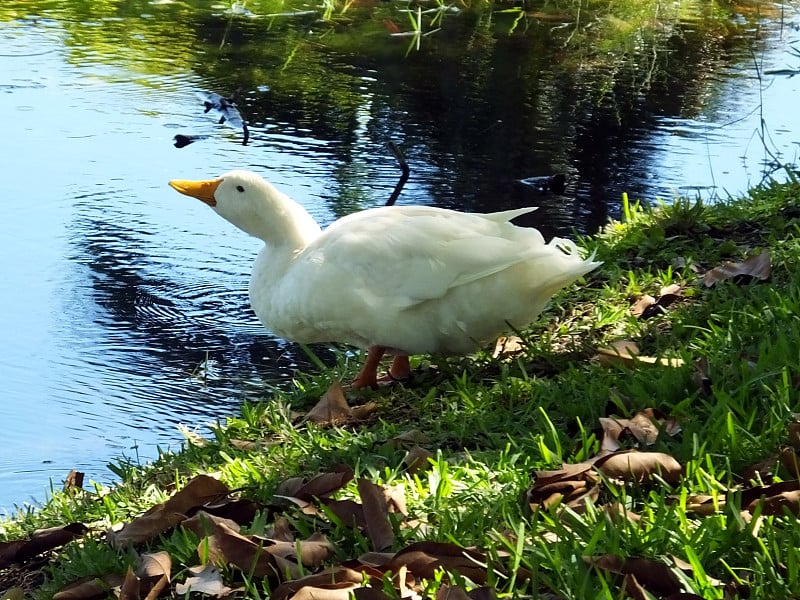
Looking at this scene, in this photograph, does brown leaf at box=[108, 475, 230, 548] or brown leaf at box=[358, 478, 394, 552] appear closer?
brown leaf at box=[358, 478, 394, 552]

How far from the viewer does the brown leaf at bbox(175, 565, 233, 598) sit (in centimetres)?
236

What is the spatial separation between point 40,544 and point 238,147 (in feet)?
16.8

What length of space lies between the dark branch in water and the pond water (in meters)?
0.08

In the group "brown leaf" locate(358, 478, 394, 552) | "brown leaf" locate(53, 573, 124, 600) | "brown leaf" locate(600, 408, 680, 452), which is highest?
"brown leaf" locate(600, 408, 680, 452)

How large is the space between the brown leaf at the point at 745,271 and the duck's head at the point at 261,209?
158cm

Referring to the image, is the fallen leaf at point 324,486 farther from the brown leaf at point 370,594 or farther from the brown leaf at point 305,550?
the brown leaf at point 370,594

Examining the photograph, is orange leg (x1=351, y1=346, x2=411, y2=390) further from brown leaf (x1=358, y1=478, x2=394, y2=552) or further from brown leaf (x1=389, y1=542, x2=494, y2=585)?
brown leaf (x1=389, y1=542, x2=494, y2=585)

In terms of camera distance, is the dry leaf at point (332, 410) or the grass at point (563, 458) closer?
the grass at point (563, 458)

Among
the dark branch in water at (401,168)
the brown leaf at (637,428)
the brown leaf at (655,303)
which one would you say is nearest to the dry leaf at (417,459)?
the brown leaf at (637,428)

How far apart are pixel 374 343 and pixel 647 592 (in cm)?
198

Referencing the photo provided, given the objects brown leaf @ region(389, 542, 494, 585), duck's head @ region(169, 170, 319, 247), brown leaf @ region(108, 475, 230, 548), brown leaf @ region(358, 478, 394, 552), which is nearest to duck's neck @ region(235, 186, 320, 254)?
duck's head @ region(169, 170, 319, 247)

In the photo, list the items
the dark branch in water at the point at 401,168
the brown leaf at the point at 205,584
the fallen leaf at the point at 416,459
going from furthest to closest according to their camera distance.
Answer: the dark branch in water at the point at 401,168
the fallen leaf at the point at 416,459
the brown leaf at the point at 205,584

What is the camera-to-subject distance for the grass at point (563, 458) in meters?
2.22

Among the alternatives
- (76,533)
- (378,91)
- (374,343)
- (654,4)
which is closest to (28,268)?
(374,343)
